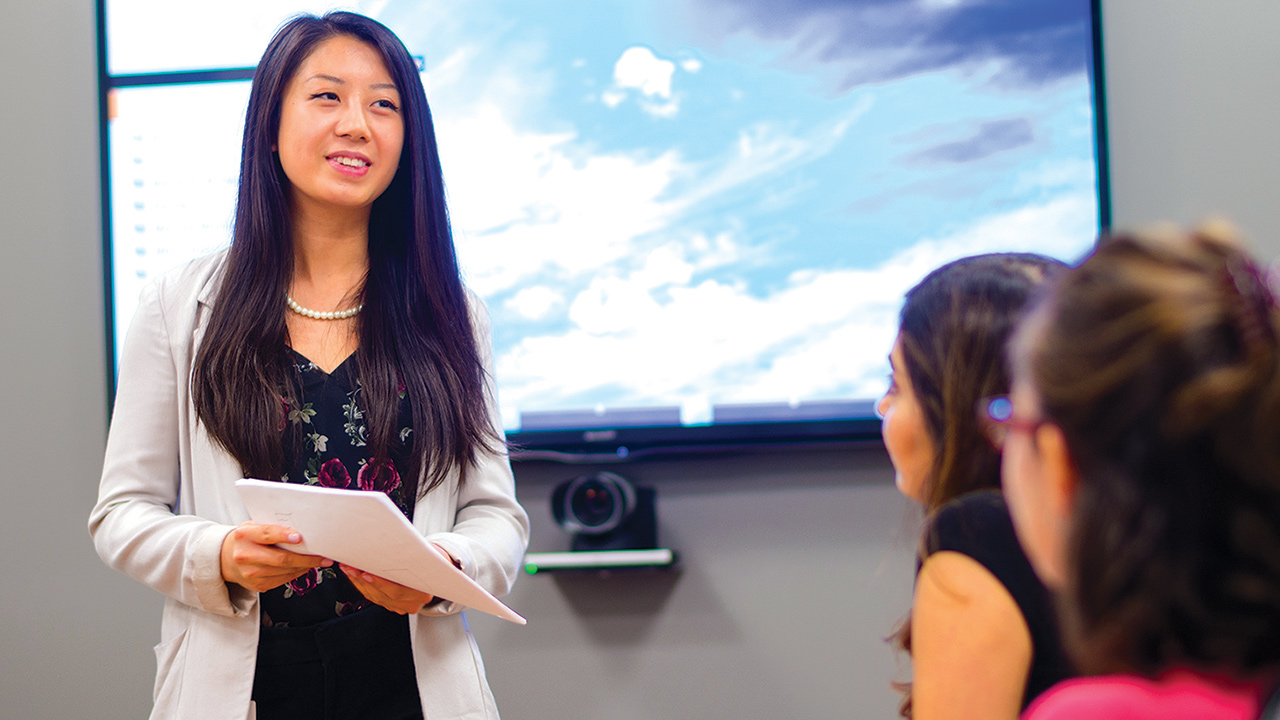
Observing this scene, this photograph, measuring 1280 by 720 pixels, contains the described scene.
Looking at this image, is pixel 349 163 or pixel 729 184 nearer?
pixel 349 163

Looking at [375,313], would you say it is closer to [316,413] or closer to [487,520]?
[316,413]

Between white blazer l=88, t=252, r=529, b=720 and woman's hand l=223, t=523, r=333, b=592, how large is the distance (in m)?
0.03

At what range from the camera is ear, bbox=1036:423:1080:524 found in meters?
0.61

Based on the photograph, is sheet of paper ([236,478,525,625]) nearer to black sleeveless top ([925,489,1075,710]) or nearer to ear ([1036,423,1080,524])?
black sleeveless top ([925,489,1075,710])

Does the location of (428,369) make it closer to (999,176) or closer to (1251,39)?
(999,176)

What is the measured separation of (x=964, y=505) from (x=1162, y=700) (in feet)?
1.03

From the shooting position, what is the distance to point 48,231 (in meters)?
2.33

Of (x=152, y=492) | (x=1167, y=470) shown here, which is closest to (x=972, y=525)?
(x=1167, y=470)

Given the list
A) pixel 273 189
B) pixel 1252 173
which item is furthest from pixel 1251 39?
pixel 273 189

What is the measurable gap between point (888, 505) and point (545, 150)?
3.98 ft

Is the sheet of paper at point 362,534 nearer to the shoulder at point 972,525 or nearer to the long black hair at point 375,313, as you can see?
the long black hair at point 375,313

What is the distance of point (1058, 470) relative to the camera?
621 millimetres

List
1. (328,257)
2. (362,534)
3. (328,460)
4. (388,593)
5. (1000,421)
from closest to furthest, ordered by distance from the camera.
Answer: (1000,421)
(362,534)
(388,593)
(328,460)
(328,257)

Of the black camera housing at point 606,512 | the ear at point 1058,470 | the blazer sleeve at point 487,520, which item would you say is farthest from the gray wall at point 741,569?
the ear at point 1058,470
